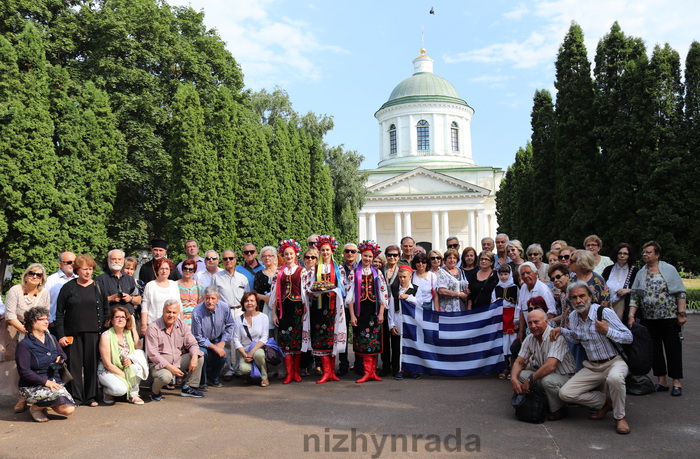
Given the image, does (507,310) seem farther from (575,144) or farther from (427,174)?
(427,174)

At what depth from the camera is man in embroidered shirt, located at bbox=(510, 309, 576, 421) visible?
5.76 metres

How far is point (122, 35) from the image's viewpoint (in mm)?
20312

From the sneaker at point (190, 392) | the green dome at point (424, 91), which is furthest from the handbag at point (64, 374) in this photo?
the green dome at point (424, 91)

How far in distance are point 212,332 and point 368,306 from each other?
7.25 ft

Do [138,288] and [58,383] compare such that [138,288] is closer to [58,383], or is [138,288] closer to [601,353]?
[58,383]

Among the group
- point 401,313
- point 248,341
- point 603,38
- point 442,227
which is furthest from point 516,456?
point 442,227

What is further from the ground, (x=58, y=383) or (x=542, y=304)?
(x=542, y=304)

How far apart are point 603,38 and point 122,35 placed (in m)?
16.9

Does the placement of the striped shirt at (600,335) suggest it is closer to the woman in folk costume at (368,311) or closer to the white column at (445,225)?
the woman in folk costume at (368,311)

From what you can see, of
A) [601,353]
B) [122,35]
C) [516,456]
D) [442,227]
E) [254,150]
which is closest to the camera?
[516,456]

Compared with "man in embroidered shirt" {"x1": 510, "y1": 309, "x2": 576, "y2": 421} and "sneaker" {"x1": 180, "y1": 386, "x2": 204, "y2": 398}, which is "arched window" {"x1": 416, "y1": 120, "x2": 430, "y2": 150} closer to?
"sneaker" {"x1": 180, "y1": 386, "x2": 204, "y2": 398}

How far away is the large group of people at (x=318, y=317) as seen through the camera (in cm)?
586

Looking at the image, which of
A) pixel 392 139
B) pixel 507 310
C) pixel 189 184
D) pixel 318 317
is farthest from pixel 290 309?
pixel 392 139

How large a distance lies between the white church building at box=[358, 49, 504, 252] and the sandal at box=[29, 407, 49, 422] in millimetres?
43301
